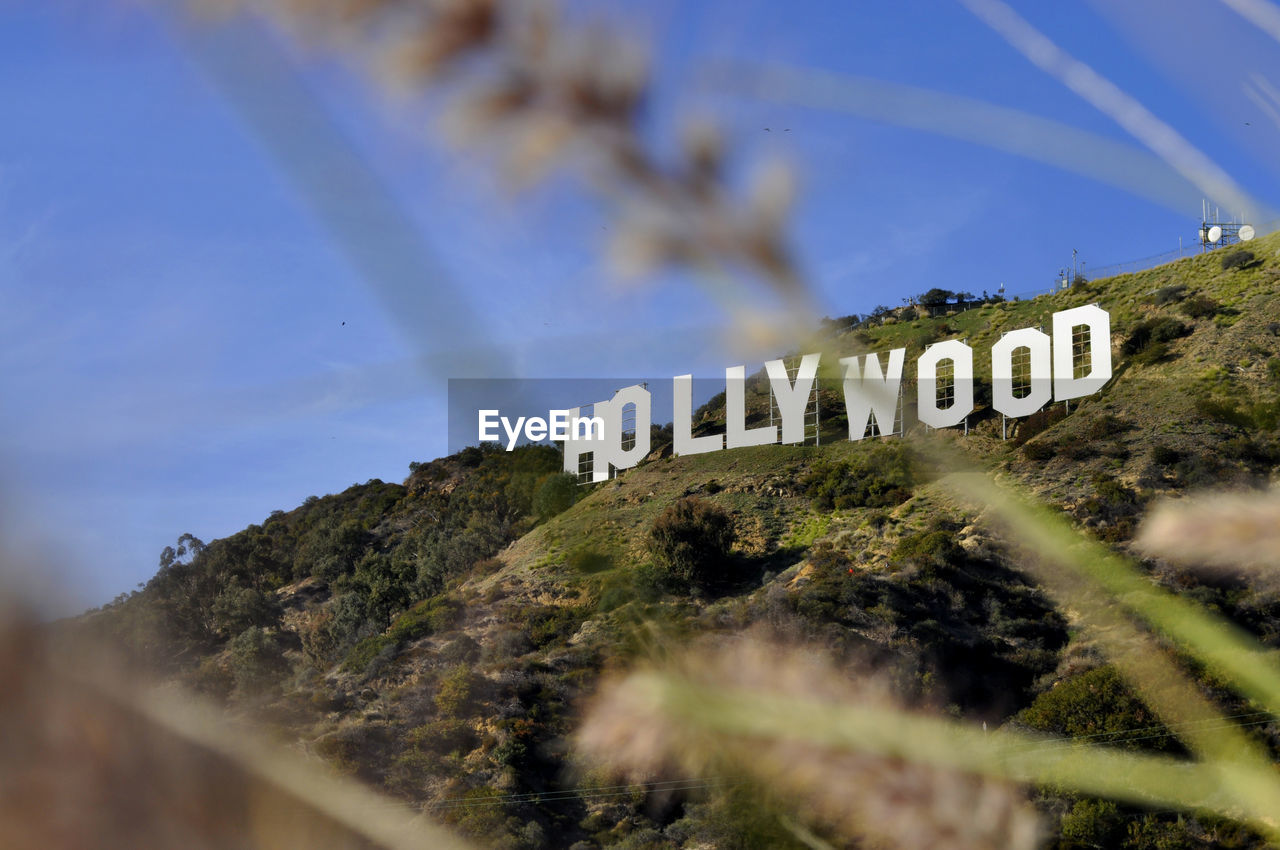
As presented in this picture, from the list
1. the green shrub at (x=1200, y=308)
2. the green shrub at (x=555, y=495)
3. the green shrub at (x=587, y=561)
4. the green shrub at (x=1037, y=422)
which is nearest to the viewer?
the green shrub at (x=587, y=561)

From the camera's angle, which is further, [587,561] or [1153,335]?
[1153,335]

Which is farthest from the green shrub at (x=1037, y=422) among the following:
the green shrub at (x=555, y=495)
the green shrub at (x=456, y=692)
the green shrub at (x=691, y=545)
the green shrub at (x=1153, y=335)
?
the green shrub at (x=456, y=692)

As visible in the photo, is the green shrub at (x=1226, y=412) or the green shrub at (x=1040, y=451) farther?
the green shrub at (x=1040, y=451)

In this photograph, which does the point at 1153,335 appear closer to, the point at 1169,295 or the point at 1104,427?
the point at 1169,295

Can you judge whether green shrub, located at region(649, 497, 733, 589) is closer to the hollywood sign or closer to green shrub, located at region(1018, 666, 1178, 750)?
the hollywood sign

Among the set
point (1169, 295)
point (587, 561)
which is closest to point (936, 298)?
point (1169, 295)

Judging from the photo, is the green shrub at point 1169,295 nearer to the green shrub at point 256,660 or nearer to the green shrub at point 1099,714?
the green shrub at point 1099,714

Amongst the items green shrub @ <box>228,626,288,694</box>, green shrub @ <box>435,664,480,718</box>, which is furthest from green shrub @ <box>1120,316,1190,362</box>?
green shrub @ <box>228,626,288,694</box>
